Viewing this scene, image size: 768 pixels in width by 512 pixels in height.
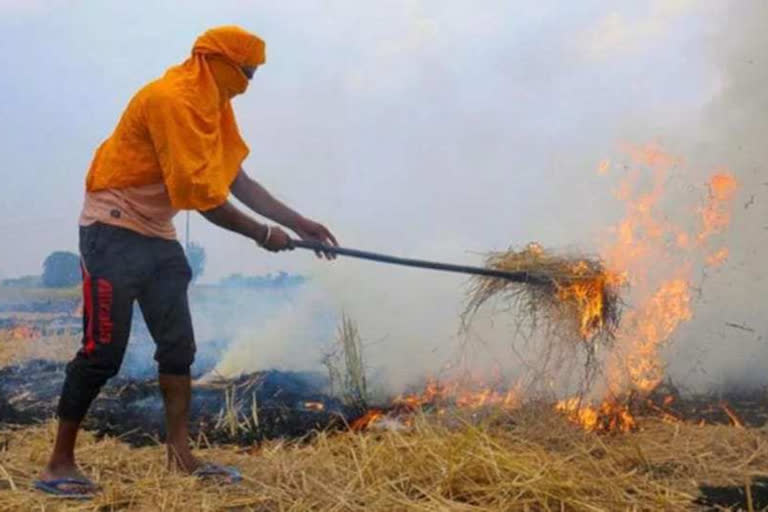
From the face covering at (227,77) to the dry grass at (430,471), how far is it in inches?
72.8

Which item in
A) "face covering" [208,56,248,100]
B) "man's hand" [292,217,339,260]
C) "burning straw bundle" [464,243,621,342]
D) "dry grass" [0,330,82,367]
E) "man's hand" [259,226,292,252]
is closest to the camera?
"face covering" [208,56,248,100]

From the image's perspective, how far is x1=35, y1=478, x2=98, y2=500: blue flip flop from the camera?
3.67 m

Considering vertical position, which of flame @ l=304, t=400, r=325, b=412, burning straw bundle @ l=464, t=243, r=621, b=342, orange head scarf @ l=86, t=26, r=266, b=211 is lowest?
flame @ l=304, t=400, r=325, b=412

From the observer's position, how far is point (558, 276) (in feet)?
15.8

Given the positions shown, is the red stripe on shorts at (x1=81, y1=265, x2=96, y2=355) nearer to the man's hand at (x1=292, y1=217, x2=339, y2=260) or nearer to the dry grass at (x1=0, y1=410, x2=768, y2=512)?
the dry grass at (x1=0, y1=410, x2=768, y2=512)

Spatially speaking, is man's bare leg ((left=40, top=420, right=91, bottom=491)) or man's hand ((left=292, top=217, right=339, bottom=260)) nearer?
man's bare leg ((left=40, top=420, right=91, bottom=491))

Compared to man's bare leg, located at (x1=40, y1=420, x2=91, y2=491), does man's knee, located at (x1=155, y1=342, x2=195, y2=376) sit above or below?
above

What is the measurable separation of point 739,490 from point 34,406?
15.9 feet

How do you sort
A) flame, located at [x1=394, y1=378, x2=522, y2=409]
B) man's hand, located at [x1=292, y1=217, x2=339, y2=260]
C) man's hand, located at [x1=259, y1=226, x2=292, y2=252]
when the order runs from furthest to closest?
1. flame, located at [x1=394, y1=378, x2=522, y2=409]
2. man's hand, located at [x1=292, y1=217, x2=339, y2=260]
3. man's hand, located at [x1=259, y1=226, x2=292, y2=252]

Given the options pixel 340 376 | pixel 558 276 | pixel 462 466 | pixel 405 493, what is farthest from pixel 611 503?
pixel 340 376

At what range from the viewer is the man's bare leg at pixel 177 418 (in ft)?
13.3

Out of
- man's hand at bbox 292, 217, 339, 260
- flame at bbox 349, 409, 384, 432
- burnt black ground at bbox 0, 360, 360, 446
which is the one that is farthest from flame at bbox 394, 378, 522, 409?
man's hand at bbox 292, 217, 339, 260

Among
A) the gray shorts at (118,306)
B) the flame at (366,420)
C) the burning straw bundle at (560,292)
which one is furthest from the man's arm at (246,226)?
the flame at (366,420)

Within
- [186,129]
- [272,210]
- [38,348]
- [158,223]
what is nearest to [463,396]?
[272,210]
